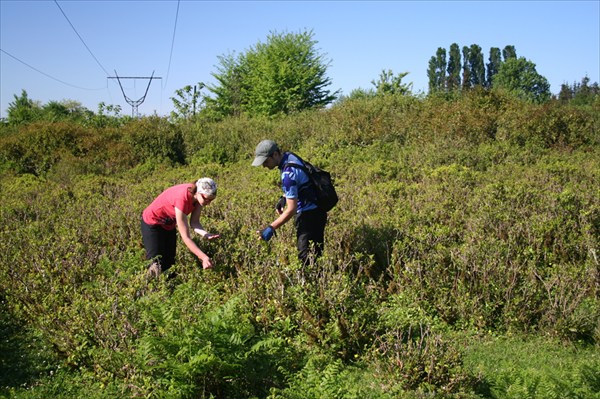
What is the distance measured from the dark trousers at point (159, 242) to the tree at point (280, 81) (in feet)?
64.5

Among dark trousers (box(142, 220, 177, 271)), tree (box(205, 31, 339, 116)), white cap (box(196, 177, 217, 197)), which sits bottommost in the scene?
dark trousers (box(142, 220, 177, 271))

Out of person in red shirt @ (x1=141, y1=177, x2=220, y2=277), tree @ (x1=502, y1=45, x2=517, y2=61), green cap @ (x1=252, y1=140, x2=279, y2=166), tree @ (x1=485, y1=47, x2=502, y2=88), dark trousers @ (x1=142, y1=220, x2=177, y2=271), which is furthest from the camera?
tree @ (x1=485, y1=47, x2=502, y2=88)

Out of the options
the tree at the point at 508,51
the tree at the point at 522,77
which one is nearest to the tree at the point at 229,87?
the tree at the point at 522,77

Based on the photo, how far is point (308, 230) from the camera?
5602 mm

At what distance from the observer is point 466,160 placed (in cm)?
1271

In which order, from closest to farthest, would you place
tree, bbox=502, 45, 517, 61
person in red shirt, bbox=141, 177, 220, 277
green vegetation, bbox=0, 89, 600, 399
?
green vegetation, bbox=0, 89, 600, 399
person in red shirt, bbox=141, 177, 220, 277
tree, bbox=502, 45, 517, 61

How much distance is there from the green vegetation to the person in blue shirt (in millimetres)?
193

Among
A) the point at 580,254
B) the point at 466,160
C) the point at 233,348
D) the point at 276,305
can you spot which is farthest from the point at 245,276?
the point at 466,160

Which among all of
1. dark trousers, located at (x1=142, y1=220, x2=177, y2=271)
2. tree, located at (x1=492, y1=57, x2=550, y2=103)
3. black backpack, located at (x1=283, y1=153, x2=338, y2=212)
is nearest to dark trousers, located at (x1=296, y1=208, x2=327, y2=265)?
black backpack, located at (x1=283, y1=153, x2=338, y2=212)

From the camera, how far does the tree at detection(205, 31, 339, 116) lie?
89.1 ft

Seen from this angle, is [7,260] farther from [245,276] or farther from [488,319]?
[488,319]

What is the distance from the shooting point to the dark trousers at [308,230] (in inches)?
219

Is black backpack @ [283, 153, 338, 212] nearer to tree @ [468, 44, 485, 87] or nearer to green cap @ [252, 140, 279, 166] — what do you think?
green cap @ [252, 140, 279, 166]

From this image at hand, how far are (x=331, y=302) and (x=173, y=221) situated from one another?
1.94 meters
